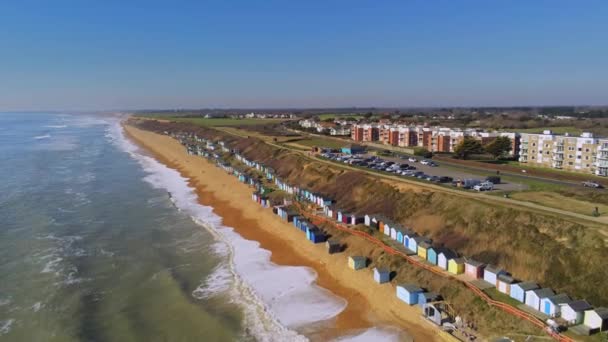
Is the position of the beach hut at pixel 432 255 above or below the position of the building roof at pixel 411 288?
above

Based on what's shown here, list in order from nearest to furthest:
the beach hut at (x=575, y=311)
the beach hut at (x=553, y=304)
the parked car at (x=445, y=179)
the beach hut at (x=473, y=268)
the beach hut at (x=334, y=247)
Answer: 1. the beach hut at (x=575, y=311)
2. the beach hut at (x=553, y=304)
3. the beach hut at (x=473, y=268)
4. the beach hut at (x=334, y=247)
5. the parked car at (x=445, y=179)

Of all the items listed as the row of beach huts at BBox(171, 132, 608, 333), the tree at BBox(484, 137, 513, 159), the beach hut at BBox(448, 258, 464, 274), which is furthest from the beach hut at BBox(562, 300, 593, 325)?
the tree at BBox(484, 137, 513, 159)

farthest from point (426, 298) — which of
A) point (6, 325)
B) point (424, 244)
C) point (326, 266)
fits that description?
point (6, 325)

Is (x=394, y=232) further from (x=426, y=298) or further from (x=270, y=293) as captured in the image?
(x=270, y=293)

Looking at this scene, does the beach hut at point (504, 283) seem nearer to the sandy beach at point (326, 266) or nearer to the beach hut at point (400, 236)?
the sandy beach at point (326, 266)

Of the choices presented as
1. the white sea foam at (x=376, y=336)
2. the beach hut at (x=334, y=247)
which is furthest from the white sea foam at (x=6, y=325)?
the beach hut at (x=334, y=247)

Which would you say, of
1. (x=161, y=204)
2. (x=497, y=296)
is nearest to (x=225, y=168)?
(x=161, y=204)

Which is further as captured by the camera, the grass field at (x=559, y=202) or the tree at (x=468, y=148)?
the tree at (x=468, y=148)

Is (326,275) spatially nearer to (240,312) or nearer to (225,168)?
(240,312)
